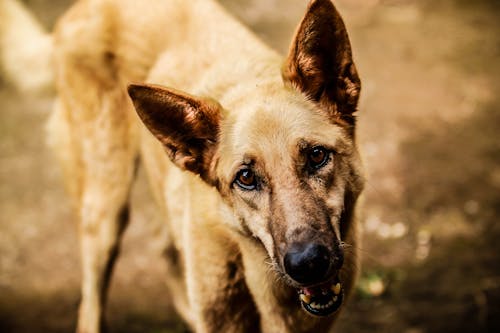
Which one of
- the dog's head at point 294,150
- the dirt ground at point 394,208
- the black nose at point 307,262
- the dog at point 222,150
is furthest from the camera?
the dirt ground at point 394,208

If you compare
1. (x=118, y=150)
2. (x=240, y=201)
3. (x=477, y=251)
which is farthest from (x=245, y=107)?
(x=477, y=251)

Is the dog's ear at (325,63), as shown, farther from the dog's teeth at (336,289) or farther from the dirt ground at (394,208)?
the dog's teeth at (336,289)

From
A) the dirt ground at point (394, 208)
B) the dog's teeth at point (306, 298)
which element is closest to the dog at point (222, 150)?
the dog's teeth at point (306, 298)

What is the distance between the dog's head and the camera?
7.45 feet

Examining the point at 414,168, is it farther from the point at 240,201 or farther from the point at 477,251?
the point at 240,201

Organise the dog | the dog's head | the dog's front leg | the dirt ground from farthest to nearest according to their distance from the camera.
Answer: the dirt ground < the dog's front leg < the dog < the dog's head

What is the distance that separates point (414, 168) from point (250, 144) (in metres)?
3.05

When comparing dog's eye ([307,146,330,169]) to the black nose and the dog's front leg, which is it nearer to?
the black nose

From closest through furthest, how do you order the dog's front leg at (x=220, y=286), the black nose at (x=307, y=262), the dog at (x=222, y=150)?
the black nose at (x=307, y=262)
the dog at (x=222, y=150)
the dog's front leg at (x=220, y=286)

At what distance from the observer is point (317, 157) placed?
8.00 ft

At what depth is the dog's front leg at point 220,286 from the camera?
2795 mm

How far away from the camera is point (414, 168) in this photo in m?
5.10

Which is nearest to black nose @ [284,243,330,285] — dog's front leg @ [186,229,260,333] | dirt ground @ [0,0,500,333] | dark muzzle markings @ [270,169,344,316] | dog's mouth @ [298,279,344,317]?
dark muzzle markings @ [270,169,344,316]

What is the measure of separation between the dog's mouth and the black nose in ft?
0.77
